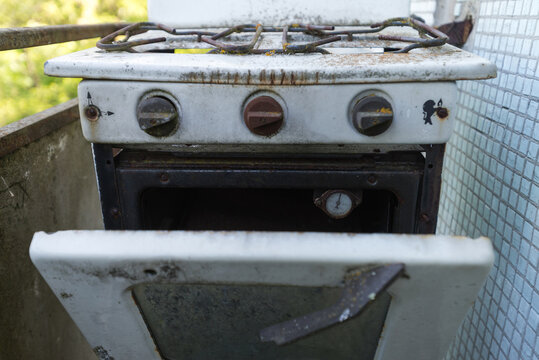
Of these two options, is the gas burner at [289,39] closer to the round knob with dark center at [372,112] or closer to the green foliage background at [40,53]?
the round knob with dark center at [372,112]

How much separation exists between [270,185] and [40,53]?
18.9ft

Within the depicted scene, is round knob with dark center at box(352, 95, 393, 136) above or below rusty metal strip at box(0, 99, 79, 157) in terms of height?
above

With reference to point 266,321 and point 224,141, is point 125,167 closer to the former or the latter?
point 224,141

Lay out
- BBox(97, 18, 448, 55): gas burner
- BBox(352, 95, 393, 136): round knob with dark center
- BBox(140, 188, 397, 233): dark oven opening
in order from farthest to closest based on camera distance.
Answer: BBox(140, 188, 397, 233): dark oven opening, BBox(97, 18, 448, 55): gas burner, BBox(352, 95, 393, 136): round knob with dark center

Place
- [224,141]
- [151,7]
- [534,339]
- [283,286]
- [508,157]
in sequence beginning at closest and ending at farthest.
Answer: [283,286], [224,141], [534,339], [508,157], [151,7]

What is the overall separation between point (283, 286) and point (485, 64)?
0.64 metres

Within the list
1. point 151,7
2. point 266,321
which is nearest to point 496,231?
point 266,321

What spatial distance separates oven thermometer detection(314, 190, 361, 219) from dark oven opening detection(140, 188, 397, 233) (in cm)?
20

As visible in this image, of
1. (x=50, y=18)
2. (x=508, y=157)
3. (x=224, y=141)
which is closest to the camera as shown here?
(x=224, y=141)

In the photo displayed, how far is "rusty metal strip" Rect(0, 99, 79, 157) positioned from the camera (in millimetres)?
1308

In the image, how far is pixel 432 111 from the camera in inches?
40.1

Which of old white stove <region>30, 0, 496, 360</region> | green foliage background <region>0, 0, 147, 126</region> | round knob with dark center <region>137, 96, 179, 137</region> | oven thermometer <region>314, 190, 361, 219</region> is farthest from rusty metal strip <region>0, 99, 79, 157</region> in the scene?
green foliage background <region>0, 0, 147, 126</region>

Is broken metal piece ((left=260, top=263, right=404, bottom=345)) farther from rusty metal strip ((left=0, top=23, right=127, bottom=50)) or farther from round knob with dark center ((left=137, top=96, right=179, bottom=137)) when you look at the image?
rusty metal strip ((left=0, top=23, right=127, bottom=50))

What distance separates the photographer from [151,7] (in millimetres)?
1737
